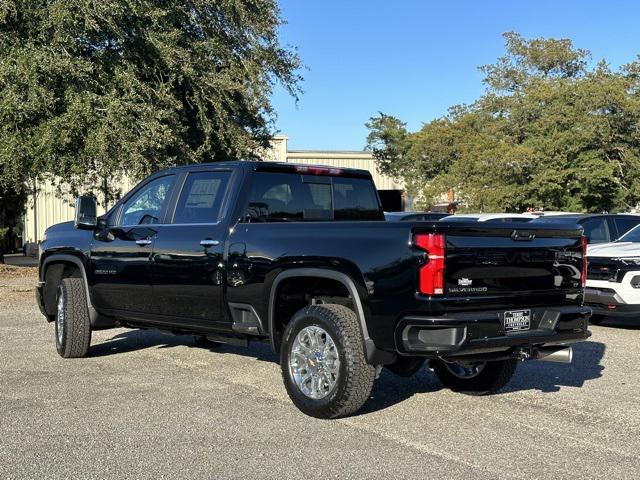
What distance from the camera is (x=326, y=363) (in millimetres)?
5531

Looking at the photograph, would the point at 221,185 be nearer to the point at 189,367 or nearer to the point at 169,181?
the point at 169,181

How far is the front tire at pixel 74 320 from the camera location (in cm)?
778

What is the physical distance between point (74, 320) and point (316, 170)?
10.1 ft

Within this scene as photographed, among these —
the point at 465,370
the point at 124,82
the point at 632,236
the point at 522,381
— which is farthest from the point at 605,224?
the point at 124,82

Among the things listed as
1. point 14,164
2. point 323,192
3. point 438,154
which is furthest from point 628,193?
point 323,192

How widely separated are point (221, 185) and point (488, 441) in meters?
3.19

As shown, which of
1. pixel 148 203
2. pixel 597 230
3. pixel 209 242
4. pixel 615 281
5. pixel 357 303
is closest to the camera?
pixel 357 303

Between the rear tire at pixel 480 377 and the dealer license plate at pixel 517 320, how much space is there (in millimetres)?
928

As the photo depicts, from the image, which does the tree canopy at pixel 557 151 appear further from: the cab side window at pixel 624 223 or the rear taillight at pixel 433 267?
the rear taillight at pixel 433 267

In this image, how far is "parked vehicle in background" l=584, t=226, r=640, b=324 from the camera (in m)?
9.98

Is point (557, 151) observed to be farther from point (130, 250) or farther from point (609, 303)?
point (130, 250)

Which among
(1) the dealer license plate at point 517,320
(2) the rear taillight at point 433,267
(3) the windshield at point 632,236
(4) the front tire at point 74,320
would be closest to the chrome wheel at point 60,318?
(4) the front tire at point 74,320

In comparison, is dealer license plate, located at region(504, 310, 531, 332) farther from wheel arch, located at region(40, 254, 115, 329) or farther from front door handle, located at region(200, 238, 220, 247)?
wheel arch, located at region(40, 254, 115, 329)

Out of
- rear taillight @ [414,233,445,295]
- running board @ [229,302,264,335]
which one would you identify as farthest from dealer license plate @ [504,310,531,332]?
running board @ [229,302,264,335]
